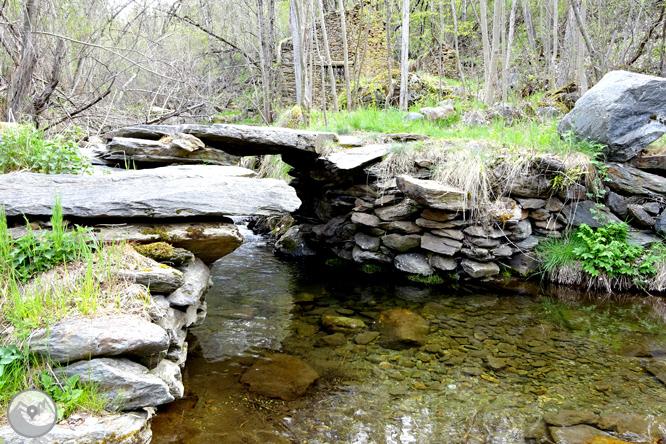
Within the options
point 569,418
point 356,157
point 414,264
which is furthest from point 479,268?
point 569,418

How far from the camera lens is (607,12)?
739cm

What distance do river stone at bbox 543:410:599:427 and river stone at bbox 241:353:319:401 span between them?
1837 mm

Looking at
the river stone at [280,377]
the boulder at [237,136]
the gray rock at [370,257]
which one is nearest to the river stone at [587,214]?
the gray rock at [370,257]

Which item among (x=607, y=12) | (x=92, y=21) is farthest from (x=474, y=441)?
(x=607, y=12)

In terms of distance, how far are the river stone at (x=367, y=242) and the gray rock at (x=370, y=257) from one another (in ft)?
0.27

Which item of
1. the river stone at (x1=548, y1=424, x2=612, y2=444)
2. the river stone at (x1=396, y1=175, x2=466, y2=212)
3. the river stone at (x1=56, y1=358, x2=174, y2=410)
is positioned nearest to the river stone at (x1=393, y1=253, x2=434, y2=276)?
the river stone at (x1=396, y1=175, x2=466, y2=212)

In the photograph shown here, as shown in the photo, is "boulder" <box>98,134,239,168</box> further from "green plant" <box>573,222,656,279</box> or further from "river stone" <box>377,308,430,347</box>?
"green plant" <box>573,222,656,279</box>

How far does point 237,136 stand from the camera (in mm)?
5047

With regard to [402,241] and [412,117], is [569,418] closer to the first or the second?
[402,241]

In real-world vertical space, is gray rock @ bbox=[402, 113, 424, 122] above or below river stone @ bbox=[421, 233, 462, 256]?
above

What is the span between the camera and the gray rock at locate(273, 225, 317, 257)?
7598 mm

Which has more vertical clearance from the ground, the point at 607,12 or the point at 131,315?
the point at 607,12

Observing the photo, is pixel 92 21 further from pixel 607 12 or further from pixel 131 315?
pixel 607 12

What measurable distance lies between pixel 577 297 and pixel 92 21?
331 inches
